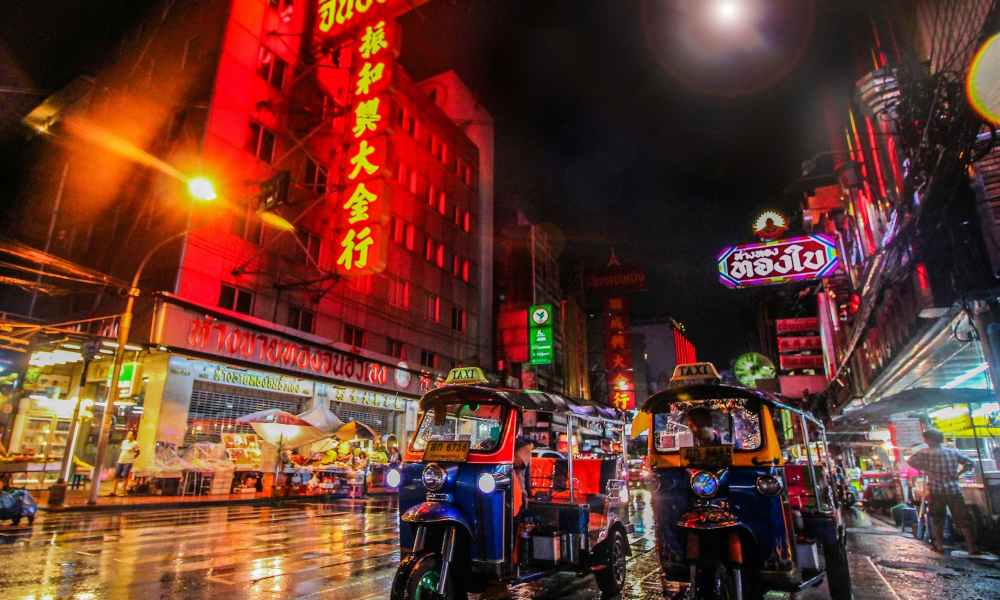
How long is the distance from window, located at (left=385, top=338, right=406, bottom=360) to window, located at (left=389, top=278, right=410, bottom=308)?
201 cm

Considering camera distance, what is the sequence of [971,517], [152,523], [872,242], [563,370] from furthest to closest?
[563,370]
[872,242]
[152,523]
[971,517]

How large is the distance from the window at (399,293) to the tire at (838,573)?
2456cm

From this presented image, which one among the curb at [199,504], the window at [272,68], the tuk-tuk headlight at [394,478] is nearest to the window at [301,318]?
the curb at [199,504]

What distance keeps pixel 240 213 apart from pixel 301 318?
5134 millimetres

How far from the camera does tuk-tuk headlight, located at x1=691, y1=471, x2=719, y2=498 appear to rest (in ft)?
18.3

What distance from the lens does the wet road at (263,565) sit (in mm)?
6738

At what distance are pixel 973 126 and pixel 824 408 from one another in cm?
3062

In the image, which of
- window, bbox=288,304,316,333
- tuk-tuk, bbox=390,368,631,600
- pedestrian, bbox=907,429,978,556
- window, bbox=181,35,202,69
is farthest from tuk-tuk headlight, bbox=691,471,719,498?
window, bbox=181,35,202,69

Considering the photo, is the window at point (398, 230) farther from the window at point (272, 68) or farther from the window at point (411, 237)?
the window at point (272, 68)

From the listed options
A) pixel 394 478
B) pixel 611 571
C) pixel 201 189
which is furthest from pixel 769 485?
pixel 201 189

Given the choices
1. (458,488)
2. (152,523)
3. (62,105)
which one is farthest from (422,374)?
(458,488)

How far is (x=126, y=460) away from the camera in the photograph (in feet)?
57.0

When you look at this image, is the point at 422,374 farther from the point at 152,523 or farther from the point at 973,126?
the point at 973,126

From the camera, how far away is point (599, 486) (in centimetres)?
820
